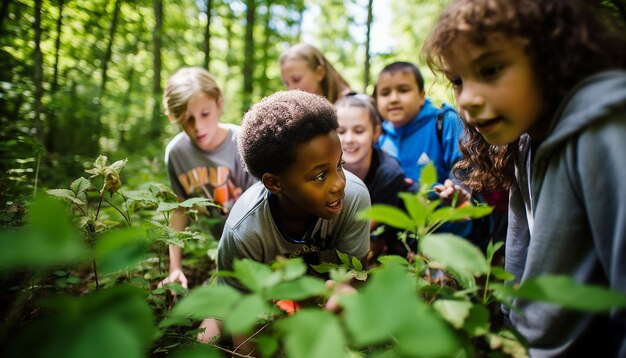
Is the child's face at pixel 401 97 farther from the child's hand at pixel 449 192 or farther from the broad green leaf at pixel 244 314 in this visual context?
the broad green leaf at pixel 244 314

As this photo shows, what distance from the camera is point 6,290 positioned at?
1.73m

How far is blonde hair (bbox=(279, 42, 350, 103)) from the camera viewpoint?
3611 mm

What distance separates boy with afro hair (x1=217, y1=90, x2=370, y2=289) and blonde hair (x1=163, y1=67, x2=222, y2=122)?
129 centimetres

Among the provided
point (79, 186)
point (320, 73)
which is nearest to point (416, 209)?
point (79, 186)

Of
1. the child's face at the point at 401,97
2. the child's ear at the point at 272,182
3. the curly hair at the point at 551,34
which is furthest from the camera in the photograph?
the child's face at the point at 401,97

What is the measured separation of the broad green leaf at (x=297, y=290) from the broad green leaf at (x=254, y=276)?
0.02 m

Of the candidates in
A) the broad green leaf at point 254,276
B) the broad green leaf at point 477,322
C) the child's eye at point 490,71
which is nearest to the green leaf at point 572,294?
the broad green leaf at point 477,322

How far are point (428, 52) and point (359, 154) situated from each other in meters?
1.67

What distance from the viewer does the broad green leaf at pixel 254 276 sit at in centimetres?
68

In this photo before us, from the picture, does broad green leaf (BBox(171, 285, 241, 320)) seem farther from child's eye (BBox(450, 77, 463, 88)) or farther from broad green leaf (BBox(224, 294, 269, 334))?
child's eye (BBox(450, 77, 463, 88))

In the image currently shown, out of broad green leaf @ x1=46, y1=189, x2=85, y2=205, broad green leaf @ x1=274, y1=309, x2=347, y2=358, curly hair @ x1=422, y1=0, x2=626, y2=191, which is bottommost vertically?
broad green leaf @ x1=274, y1=309, x2=347, y2=358

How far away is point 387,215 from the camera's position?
0.70 metres

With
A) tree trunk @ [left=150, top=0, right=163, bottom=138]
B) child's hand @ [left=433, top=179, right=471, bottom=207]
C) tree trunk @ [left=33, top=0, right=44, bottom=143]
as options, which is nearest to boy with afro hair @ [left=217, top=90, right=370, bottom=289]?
child's hand @ [left=433, top=179, right=471, bottom=207]

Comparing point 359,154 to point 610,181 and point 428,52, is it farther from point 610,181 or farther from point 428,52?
point 610,181
